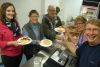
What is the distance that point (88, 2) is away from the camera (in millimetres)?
4508

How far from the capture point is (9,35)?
2.08 meters

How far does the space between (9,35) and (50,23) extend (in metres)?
0.69

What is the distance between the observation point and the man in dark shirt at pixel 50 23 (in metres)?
2.51

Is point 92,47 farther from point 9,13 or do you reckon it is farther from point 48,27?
point 48,27

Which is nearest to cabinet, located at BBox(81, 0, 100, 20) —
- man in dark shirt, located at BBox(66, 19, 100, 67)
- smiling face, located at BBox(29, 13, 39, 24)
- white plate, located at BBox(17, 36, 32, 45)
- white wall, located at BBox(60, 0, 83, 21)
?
white wall, located at BBox(60, 0, 83, 21)

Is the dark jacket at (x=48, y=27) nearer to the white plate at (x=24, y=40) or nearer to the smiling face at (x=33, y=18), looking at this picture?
the smiling face at (x=33, y=18)

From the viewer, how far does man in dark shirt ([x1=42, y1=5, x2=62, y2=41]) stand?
2.51 metres

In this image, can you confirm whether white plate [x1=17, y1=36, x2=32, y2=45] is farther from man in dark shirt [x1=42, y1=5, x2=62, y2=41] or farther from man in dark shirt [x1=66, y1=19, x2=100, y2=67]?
man in dark shirt [x1=66, y1=19, x2=100, y2=67]

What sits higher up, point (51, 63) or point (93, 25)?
point (93, 25)

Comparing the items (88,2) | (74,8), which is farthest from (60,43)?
(74,8)

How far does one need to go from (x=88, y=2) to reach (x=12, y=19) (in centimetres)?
271

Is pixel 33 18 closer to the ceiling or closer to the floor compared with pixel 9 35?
closer to the ceiling

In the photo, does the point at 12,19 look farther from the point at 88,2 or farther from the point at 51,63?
the point at 88,2

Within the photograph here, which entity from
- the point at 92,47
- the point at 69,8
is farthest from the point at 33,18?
the point at 69,8
